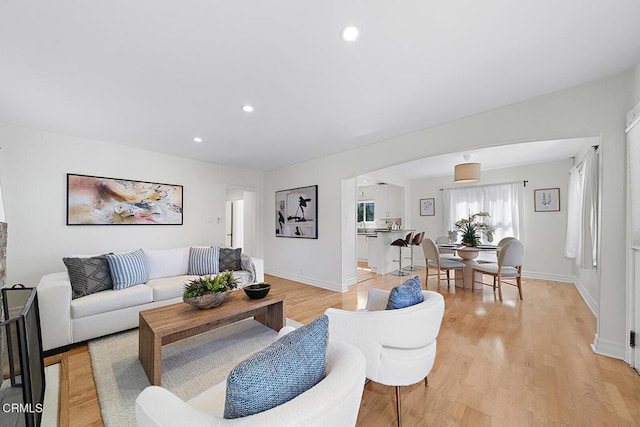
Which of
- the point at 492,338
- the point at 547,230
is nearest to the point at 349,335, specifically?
the point at 492,338

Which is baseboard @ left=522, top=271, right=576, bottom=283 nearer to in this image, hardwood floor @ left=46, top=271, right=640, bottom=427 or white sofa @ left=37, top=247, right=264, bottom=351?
hardwood floor @ left=46, top=271, right=640, bottom=427

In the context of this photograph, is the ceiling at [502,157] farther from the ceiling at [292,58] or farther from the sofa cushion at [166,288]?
the sofa cushion at [166,288]

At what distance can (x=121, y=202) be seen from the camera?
3.75 meters

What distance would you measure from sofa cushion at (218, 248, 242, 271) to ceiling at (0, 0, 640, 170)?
76.9 inches

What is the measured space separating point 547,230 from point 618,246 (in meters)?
3.50

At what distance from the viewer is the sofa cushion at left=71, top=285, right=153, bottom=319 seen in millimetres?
2379

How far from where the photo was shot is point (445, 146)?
3.04 metres

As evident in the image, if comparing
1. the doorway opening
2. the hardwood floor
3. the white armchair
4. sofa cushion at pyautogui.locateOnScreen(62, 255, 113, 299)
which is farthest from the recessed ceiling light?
the doorway opening

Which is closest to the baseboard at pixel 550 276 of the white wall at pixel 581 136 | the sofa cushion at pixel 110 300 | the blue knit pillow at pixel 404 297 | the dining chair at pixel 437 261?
the dining chair at pixel 437 261

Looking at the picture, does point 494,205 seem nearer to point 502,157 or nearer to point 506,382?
point 502,157

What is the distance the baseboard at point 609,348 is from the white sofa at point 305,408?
9.01ft

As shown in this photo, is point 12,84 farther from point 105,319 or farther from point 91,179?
point 105,319

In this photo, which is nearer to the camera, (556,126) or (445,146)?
(556,126)

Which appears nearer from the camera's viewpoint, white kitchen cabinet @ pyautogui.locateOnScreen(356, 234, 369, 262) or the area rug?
the area rug
